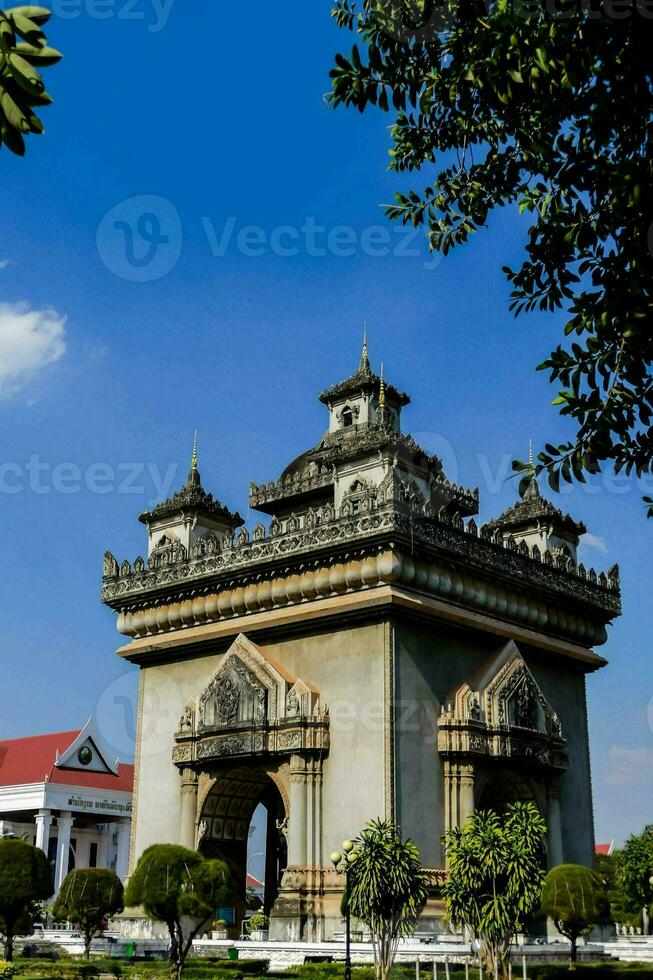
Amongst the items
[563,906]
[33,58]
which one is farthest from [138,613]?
[33,58]

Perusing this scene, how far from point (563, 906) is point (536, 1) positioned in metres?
20.3

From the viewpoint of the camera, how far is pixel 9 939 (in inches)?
1071

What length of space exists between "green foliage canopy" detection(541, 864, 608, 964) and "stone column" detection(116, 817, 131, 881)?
35.2 metres

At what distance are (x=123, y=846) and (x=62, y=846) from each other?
5.19 metres

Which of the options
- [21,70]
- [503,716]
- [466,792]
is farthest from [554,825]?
[21,70]

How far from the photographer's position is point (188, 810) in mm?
29484

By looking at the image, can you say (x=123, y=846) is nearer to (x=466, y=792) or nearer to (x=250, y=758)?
(x=250, y=758)

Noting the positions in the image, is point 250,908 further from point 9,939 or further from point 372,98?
point 372,98

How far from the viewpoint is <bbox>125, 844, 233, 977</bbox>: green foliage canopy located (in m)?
22.1

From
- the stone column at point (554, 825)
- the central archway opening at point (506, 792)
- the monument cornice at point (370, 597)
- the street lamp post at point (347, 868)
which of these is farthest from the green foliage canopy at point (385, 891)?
the stone column at point (554, 825)

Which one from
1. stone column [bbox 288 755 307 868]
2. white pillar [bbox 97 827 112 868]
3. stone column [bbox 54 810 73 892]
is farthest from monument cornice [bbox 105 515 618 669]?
white pillar [bbox 97 827 112 868]

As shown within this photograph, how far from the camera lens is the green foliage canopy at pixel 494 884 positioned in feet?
69.8

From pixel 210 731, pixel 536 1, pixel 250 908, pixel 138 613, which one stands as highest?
pixel 536 1

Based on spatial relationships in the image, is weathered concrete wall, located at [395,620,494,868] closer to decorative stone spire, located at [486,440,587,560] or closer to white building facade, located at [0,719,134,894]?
decorative stone spire, located at [486,440,587,560]
